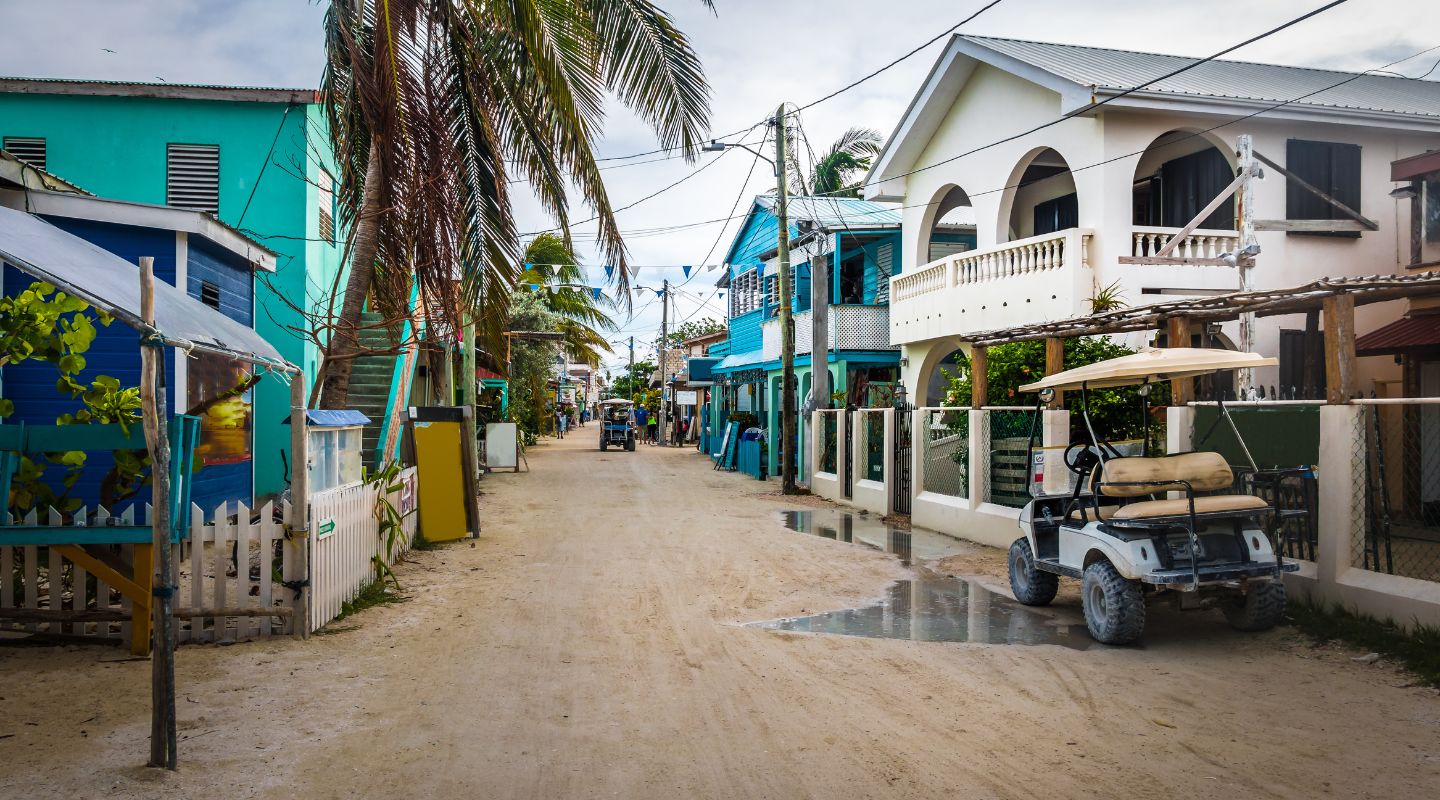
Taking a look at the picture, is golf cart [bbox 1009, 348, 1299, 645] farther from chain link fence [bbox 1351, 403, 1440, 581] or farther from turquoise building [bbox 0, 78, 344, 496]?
turquoise building [bbox 0, 78, 344, 496]

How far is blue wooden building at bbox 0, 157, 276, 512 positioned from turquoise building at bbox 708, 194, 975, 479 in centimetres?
1190

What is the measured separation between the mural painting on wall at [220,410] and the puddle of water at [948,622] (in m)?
7.27

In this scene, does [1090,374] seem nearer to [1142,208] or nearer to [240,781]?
[240,781]

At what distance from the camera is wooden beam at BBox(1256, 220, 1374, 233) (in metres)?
15.3

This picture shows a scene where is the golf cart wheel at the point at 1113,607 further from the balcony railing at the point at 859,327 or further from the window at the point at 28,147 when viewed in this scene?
the window at the point at 28,147

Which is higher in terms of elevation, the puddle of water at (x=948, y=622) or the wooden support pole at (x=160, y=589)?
the wooden support pole at (x=160, y=589)

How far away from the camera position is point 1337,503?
7.52 m

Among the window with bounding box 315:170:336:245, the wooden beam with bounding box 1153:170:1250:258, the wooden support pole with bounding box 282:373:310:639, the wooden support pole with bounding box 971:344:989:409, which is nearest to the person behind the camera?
the wooden support pole with bounding box 282:373:310:639

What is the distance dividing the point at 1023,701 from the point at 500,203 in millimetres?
8241

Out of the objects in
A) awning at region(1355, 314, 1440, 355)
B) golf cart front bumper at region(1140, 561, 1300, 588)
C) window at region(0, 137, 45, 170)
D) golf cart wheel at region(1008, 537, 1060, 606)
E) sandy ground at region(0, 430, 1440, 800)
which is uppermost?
window at region(0, 137, 45, 170)

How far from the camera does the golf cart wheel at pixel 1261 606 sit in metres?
7.29

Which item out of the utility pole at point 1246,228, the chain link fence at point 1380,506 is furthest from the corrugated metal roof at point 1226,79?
the chain link fence at point 1380,506

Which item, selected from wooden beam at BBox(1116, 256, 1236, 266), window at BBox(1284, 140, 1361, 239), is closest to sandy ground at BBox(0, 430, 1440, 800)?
wooden beam at BBox(1116, 256, 1236, 266)

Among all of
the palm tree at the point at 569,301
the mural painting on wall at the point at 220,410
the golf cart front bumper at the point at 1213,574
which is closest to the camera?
the golf cart front bumper at the point at 1213,574
